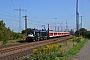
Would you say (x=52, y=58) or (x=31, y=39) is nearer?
(x=52, y=58)

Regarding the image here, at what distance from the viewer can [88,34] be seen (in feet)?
264

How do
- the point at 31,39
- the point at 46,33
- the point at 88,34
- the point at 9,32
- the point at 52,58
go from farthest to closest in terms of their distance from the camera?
1. the point at 88,34
2. the point at 9,32
3. the point at 46,33
4. the point at 31,39
5. the point at 52,58

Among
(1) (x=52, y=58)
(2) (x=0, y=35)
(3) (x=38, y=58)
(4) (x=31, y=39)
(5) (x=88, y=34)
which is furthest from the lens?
(5) (x=88, y=34)

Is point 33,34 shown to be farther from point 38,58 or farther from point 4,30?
point 38,58

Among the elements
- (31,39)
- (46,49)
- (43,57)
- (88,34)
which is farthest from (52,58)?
(88,34)

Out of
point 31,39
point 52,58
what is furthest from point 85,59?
point 31,39

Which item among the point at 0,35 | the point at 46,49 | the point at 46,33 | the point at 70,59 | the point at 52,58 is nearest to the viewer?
the point at 52,58

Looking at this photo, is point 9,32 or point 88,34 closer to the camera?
point 9,32

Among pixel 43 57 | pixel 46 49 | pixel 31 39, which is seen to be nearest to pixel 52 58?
pixel 43 57

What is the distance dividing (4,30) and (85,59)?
46.6m

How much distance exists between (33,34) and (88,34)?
3786 cm

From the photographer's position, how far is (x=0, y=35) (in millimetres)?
51562

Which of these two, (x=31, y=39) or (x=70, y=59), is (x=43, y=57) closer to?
(x=70, y=59)

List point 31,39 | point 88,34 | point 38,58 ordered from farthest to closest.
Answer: point 88,34
point 31,39
point 38,58
